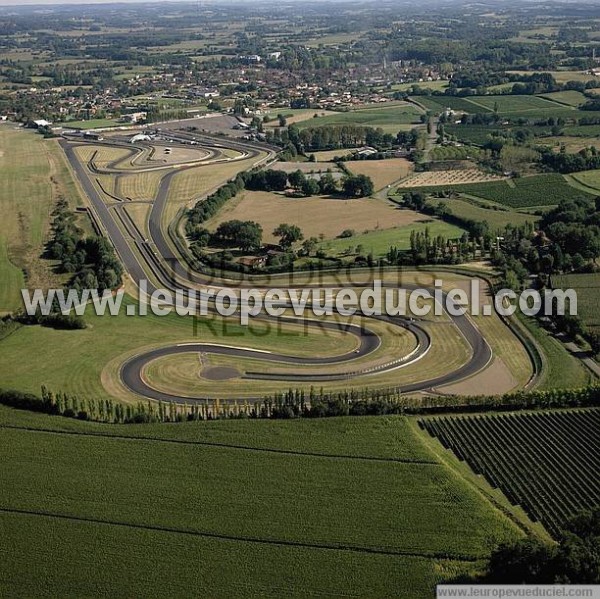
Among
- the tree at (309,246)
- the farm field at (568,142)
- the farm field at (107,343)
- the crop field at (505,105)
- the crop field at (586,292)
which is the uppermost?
the crop field at (505,105)

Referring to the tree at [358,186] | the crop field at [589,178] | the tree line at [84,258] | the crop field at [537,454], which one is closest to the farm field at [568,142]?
the crop field at [589,178]

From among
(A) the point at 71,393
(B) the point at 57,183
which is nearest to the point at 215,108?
(B) the point at 57,183

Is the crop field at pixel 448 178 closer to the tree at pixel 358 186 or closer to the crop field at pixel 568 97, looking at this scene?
the tree at pixel 358 186

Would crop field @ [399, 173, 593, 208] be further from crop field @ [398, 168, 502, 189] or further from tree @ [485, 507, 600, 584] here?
tree @ [485, 507, 600, 584]

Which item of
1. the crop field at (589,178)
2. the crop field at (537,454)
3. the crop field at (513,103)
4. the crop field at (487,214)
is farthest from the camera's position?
the crop field at (513,103)

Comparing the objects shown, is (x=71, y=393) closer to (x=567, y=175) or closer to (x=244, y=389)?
(x=244, y=389)

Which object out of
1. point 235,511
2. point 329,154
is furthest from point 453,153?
point 235,511

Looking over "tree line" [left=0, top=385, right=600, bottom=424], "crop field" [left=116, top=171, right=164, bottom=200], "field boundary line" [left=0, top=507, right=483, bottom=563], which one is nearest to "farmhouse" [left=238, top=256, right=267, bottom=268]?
"tree line" [left=0, top=385, right=600, bottom=424]
